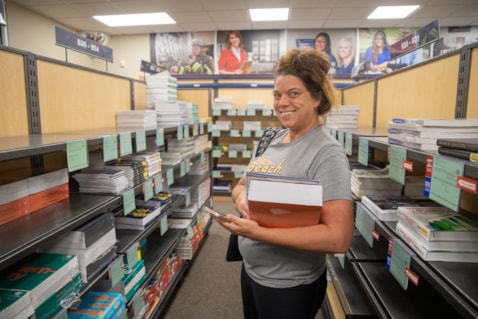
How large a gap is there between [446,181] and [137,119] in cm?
203

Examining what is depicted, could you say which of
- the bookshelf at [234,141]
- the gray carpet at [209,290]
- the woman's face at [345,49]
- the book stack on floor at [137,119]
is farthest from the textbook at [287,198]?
the woman's face at [345,49]

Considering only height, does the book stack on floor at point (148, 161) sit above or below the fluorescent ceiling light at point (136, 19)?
below

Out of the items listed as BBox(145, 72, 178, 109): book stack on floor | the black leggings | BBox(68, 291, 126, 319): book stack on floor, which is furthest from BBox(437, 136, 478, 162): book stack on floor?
BBox(145, 72, 178, 109): book stack on floor

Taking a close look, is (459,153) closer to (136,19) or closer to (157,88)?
(157,88)

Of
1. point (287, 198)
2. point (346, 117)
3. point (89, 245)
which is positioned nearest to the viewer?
point (287, 198)

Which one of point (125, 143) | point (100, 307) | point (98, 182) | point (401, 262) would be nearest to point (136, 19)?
point (125, 143)

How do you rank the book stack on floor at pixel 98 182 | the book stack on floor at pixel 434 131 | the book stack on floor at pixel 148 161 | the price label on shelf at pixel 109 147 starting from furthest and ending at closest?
the book stack on floor at pixel 148 161
the book stack on floor at pixel 98 182
the price label on shelf at pixel 109 147
the book stack on floor at pixel 434 131

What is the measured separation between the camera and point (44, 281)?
3.67 feet

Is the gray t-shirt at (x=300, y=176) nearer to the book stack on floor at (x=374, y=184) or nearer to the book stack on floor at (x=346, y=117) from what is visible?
the book stack on floor at (x=374, y=184)

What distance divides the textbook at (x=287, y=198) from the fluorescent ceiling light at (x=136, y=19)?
5719mm

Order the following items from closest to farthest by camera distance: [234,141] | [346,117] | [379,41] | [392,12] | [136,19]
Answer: [346,117], [392,12], [136,19], [234,141], [379,41]

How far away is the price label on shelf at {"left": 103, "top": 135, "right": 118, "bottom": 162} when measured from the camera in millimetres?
1459

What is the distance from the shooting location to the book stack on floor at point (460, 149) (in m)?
0.76

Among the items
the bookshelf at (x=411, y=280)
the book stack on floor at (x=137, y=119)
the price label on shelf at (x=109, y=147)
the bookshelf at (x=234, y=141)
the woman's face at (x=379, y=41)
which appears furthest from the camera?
the woman's face at (x=379, y=41)
